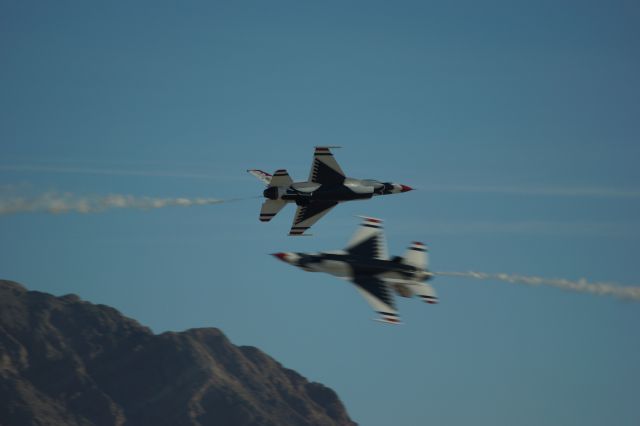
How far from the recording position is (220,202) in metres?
115

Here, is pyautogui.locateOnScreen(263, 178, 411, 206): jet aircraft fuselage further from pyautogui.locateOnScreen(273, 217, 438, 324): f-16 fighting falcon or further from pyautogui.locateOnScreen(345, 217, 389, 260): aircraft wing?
pyautogui.locateOnScreen(273, 217, 438, 324): f-16 fighting falcon

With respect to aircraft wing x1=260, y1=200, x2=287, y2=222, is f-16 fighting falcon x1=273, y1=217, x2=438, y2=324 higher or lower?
lower

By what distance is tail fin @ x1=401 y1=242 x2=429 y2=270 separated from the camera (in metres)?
117

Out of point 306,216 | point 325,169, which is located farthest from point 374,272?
point 325,169

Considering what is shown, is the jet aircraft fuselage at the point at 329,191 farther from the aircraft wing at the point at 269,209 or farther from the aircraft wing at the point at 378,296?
the aircraft wing at the point at 378,296

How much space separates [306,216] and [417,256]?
16828 millimetres

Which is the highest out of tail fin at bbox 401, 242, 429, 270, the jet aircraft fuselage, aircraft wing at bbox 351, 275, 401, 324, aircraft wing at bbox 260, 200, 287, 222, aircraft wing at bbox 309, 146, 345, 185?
aircraft wing at bbox 309, 146, 345, 185

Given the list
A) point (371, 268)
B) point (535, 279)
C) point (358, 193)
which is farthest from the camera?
point (358, 193)

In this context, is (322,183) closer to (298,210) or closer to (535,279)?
(298,210)

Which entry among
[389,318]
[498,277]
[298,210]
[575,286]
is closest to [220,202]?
[298,210]

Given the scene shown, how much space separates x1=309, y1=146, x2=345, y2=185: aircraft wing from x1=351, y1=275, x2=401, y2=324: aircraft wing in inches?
600

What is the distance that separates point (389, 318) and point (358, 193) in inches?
832

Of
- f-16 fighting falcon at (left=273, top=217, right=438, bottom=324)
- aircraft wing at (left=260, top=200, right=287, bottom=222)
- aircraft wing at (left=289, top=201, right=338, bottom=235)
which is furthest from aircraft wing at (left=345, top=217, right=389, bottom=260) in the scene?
aircraft wing at (left=260, top=200, right=287, bottom=222)

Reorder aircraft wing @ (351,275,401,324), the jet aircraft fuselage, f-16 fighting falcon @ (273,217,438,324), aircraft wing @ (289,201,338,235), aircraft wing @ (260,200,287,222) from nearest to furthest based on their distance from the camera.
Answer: aircraft wing @ (351,275,401,324) → f-16 fighting falcon @ (273,217,438,324) → aircraft wing @ (260,200,287,222) → the jet aircraft fuselage → aircraft wing @ (289,201,338,235)
